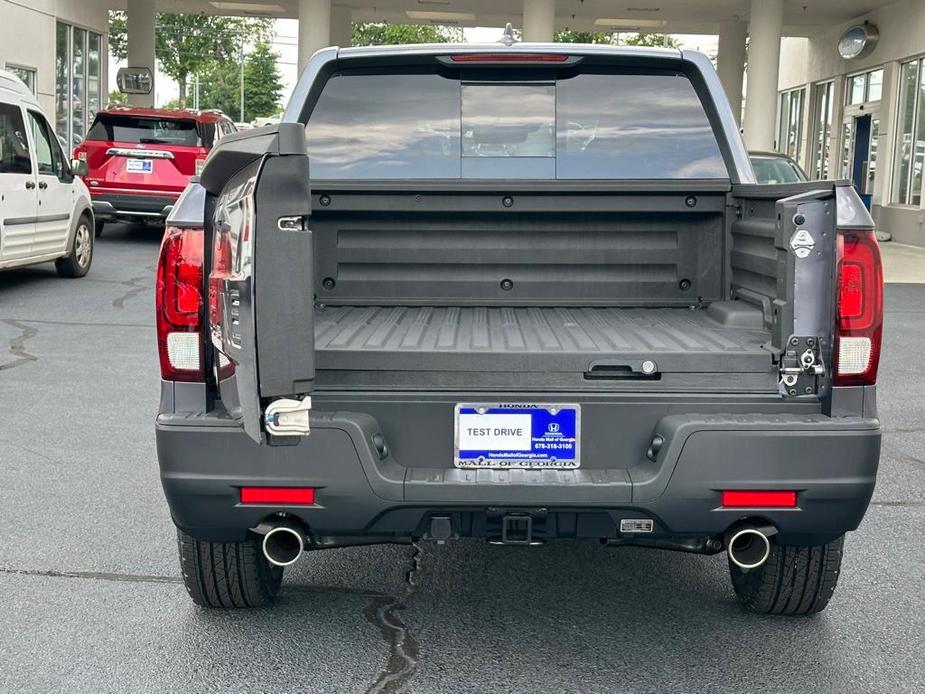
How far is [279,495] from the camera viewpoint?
366 centimetres

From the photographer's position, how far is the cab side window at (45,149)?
1320cm

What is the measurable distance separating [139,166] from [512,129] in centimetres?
1432

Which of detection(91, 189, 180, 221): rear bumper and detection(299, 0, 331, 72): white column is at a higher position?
detection(299, 0, 331, 72): white column

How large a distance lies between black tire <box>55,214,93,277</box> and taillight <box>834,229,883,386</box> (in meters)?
12.2

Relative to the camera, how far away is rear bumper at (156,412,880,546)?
11.9 feet

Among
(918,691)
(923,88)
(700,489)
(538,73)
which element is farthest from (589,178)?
(923,88)

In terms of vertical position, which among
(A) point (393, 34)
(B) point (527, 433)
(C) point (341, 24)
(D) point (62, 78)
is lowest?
(B) point (527, 433)

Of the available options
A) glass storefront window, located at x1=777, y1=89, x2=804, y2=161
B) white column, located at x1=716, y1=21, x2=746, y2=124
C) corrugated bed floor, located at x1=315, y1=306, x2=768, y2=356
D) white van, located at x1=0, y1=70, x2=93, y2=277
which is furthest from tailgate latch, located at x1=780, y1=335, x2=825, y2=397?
glass storefront window, located at x1=777, y1=89, x2=804, y2=161

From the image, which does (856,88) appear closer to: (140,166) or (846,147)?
(846,147)

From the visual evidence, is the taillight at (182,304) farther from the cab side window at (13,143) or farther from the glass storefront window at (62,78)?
the glass storefront window at (62,78)

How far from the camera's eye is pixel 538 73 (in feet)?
15.5

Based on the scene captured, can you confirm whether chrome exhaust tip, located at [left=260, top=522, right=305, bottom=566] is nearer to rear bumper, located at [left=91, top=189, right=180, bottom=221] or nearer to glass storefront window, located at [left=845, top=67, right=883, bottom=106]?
rear bumper, located at [left=91, top=189, right=180, bottom=221]

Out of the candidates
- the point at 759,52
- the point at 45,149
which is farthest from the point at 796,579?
the point at 759,52

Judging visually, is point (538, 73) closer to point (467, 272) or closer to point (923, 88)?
point (467, 272)
